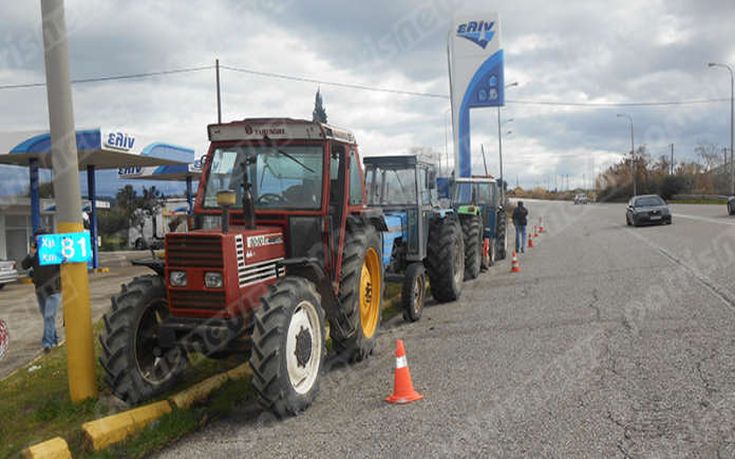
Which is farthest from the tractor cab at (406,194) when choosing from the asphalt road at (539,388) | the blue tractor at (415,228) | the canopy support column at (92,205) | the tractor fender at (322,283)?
the canopy support column at (92,205)

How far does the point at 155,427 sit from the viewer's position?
5051mm

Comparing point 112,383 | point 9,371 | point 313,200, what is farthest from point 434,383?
point 9,371

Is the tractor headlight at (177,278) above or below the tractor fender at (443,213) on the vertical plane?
below

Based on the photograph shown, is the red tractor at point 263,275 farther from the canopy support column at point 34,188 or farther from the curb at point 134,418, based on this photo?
Answer: the canopy support column at point 34,188

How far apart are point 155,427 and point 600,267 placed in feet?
36.5

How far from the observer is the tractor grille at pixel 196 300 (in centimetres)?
528

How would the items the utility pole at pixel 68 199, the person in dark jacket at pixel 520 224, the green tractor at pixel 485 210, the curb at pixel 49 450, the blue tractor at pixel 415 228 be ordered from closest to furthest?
the curb at pixel 49 450 → the utility pole at pixel 68 199 → the blue tractor at pixel 415 228 → the green tractor at pixel 485 210 → the person in dark jacket at pixel 520 224

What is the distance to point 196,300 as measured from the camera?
5.35 meters

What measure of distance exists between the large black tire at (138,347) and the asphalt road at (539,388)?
2.76 ft

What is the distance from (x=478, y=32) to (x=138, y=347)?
64.5ft

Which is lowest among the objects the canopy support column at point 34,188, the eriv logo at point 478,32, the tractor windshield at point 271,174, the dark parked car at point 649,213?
the dark parked car at point 649,213

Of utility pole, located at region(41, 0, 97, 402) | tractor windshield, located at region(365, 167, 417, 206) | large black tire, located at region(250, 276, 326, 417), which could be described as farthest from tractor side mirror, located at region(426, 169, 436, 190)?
utility pole, located at region(41, 0, 97, 402)

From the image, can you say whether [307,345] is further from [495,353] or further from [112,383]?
[495,353]

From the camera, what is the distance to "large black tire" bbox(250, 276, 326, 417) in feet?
16.1
